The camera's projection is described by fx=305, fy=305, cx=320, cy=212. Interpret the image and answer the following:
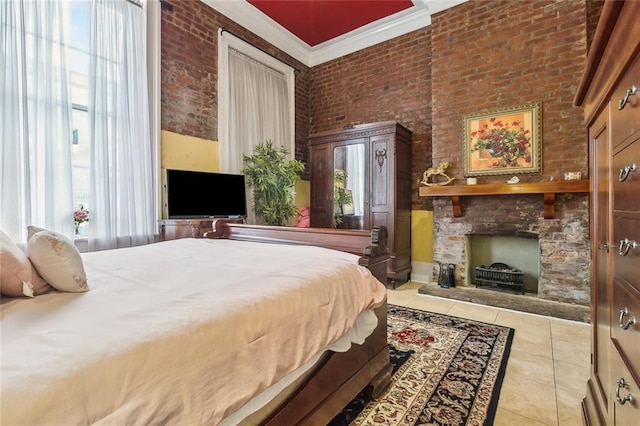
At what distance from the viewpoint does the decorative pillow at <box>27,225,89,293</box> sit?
1.03 meters

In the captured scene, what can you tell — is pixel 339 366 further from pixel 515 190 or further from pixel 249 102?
pixel 249 102

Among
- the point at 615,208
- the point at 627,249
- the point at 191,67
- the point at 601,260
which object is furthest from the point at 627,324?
the point at 191,67

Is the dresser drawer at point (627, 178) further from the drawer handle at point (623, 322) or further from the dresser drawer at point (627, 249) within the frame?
the drawer handle at point (623, 322)

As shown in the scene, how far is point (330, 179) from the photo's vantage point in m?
4.55

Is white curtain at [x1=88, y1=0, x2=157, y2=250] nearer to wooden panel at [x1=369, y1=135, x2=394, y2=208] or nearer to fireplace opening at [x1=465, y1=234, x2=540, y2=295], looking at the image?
wooden panel at [x1=369, y1=135, x2=394, y2=208]

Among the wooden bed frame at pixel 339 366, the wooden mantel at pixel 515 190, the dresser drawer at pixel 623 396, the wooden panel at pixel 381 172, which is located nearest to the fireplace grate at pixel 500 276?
the wooden mantel at pixel 515 190

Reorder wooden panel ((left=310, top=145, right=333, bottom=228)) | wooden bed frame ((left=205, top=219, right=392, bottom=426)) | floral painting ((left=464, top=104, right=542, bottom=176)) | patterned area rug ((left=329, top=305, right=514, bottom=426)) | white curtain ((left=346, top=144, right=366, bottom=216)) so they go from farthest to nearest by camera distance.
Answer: wooden panel ((left=310, top=145, right=333, bottom=228))
white curtain ((left=346, top=144, right=366, bottom=216))
floral painting ((left=464, top=104, right=542, bottom=176))
patterned area rug ((left=329, top=305, right=514, bottom=426))
wooden bed frame ((left=205, top=219, right=392, bottom=426))

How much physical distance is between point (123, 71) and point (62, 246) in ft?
9.08

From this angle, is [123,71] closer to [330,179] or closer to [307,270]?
[330,179]

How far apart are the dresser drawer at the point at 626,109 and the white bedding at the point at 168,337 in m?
1.06

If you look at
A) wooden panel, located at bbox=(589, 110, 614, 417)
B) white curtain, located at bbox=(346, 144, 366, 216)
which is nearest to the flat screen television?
white curtain, located at bbox=(346, 144, 366, 216)

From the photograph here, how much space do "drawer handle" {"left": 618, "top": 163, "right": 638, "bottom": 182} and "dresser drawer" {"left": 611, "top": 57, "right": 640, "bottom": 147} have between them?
0.09 meters

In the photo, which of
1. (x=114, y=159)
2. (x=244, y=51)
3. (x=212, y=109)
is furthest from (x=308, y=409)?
(x=244, y=51)

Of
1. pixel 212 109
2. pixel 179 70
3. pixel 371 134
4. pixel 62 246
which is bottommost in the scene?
pixel 62 246
